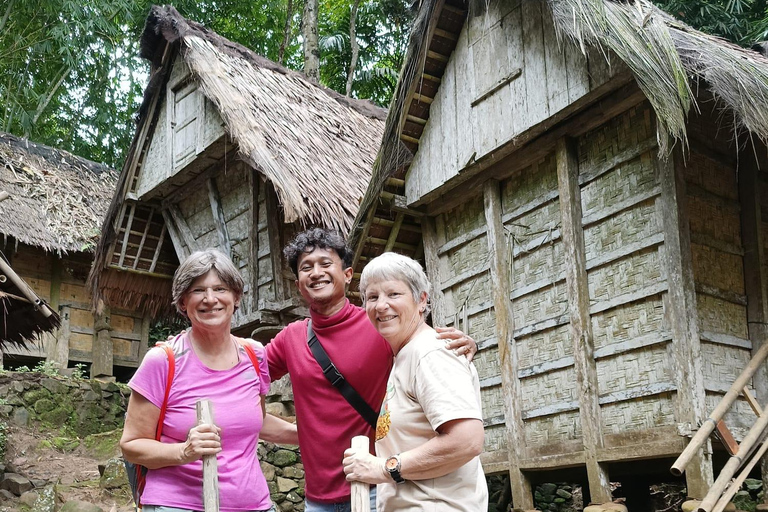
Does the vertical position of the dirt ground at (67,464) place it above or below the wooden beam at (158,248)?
below

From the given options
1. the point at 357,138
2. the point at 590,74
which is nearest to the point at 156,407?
the point at 590,74

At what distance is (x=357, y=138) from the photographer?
1177cm

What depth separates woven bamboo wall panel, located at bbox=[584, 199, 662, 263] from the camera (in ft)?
19.3

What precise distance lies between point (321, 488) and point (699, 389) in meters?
3.31

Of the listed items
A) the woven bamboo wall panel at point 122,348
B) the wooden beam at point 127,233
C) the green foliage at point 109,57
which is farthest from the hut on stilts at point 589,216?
the green foliage at point 109,57

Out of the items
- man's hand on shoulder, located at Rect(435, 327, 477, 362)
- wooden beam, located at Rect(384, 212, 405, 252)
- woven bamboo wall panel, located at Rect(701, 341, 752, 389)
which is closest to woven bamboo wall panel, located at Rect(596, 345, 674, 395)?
woven bamboo wall panel, located at Rect(701, 341, 752, 389)

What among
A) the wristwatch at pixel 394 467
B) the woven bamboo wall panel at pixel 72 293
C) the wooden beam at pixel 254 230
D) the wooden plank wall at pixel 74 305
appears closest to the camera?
the wristwatch at pixel 394 467

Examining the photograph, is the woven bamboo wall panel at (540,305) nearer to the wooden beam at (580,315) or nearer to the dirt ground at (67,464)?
the wooden beam at (580,315)

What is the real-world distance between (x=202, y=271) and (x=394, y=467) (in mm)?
978

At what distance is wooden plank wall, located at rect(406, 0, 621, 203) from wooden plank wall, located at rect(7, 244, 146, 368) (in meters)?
Answer: 8.05

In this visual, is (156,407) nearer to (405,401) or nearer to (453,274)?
(405,401)

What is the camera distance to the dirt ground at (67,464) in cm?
814

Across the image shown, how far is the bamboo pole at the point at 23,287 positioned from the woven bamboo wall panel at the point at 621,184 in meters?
5.53

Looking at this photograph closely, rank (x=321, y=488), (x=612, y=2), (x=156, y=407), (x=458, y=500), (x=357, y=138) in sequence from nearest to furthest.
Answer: (x=458, y=500), (x=156, y=407), (x=321, y=488), (x=612, y=2), (x=357, y=138)
